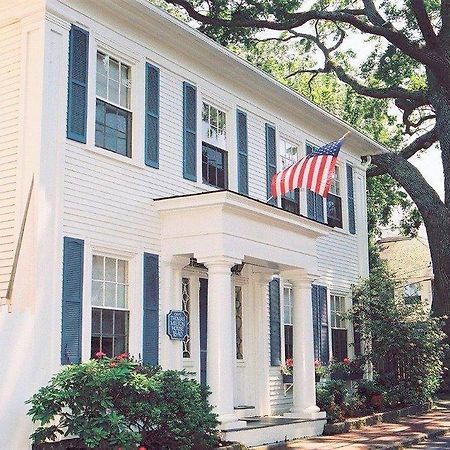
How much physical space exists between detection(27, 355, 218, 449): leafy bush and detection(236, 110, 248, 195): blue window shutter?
17.0 feet

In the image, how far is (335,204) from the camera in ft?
61.4

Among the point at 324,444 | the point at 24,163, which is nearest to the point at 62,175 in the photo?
the point at 24,163

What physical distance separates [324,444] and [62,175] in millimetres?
6095

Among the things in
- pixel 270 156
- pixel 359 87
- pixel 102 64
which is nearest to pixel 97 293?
pixel 102 64

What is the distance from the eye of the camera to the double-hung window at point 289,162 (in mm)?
16391

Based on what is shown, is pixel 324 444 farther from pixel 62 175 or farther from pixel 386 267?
pixel 386 267

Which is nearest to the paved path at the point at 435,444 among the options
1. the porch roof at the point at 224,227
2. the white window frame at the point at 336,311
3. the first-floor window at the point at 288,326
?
the first-floor window at the point at 288,326

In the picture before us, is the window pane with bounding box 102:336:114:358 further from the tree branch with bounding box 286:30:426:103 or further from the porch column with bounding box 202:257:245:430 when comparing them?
the tree branch with bounding box 286:30:426:103

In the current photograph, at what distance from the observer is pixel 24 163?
34.6 feet

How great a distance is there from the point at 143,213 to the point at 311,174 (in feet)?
10.6

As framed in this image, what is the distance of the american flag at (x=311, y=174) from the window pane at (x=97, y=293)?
399 cm

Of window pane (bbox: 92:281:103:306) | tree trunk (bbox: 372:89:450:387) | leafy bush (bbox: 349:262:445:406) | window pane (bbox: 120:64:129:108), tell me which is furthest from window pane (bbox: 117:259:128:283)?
tree trunk (bbox: 372:89:450:387)

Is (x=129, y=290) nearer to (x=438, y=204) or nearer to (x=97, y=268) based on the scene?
(x=97, y=268)

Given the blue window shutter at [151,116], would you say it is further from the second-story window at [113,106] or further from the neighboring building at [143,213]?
the second-story window at [113,106]
